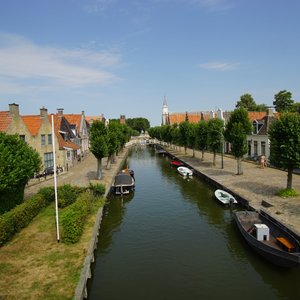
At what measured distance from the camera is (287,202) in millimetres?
28203

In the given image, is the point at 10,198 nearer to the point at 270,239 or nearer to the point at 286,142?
the point at 270,239

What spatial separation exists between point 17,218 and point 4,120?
2259 cm

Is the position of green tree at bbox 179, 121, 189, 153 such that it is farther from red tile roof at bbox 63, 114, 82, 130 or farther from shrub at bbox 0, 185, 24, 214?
shrub at bbox 0, 185, 24, 214

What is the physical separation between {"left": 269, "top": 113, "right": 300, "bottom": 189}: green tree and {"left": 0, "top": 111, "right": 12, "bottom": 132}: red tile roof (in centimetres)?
3172

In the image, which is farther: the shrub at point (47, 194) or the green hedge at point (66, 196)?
the shrub at point (47, 194)

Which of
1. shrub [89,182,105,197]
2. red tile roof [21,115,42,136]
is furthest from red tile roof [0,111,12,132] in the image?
shrub [89,182,105,197]

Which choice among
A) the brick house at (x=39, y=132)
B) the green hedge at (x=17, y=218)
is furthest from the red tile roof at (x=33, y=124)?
the green hedge at (x=17, y=218)

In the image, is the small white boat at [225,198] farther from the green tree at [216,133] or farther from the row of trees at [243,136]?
the green tree at [216,133]

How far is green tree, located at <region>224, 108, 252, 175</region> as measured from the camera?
43344mm

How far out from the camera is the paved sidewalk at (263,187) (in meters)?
24.7

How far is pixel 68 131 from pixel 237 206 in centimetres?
4332

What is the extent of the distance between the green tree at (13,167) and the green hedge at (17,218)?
Result: 152cm

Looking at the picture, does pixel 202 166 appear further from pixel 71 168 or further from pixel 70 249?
pixel 70 249

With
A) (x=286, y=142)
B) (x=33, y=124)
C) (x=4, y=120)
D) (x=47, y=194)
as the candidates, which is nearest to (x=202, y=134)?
(x=33, y=124)
